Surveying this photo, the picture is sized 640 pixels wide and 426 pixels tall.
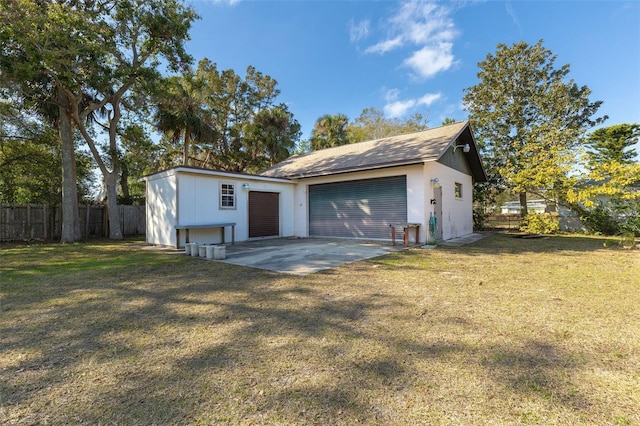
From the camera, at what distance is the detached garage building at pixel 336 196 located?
33.5 feet

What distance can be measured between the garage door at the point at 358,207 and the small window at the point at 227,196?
3.67 metres

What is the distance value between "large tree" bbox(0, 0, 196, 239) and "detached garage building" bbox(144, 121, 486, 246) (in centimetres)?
418

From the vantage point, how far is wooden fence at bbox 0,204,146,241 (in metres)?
12.0

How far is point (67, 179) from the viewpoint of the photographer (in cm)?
1184

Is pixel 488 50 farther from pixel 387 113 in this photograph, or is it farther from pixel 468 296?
pixel 468 296

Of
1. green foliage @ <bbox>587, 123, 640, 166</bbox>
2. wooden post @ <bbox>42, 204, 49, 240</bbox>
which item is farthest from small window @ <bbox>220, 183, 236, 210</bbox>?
green foliage @ <bbox>587, 123, 640, 166</bbox>

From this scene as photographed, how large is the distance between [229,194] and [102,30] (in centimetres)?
738

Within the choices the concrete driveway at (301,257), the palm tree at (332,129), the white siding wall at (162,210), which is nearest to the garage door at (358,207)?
the concrete driveway at (301,257)

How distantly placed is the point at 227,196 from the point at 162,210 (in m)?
2.34

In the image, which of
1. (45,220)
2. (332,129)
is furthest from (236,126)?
(45,220)

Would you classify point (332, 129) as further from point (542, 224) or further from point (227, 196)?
point (542, 224)

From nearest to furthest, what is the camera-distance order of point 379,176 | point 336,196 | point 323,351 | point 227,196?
1. point 323,351
2. point 227,196
3. point 379,176
4. point 336,196

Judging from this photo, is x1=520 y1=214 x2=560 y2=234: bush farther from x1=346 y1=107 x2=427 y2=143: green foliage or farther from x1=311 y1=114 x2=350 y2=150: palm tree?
x1=346 y1=107 x2=427 y2=143: green foliage

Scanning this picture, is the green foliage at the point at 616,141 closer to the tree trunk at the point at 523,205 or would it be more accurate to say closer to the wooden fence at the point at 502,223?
the wooden fence at the point at 502,223
